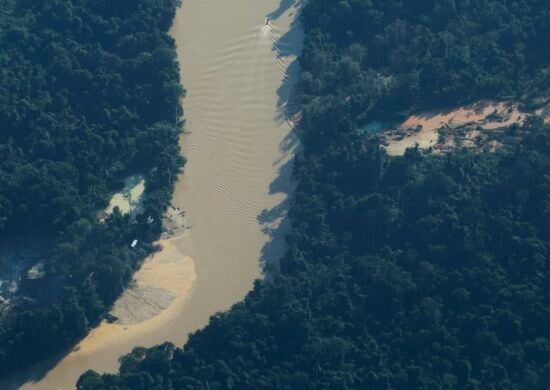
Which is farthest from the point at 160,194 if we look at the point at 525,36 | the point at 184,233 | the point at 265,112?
the point at 525,36

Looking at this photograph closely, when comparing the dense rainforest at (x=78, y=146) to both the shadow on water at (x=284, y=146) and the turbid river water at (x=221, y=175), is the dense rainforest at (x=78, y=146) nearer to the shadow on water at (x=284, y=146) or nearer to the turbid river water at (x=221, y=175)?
the turbid river water at (x=221, y=175)

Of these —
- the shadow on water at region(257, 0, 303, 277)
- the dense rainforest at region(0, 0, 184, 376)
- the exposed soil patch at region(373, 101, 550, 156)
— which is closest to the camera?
the dense rainforest at region(0, 0, 184, 376)

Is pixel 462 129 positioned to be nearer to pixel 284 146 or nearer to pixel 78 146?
pixel 284 146

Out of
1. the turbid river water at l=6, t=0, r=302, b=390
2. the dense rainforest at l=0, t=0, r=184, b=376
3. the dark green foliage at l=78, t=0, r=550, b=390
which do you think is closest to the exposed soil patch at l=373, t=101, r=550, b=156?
the dark green foliage at l=78, t=0, r=550, b=390

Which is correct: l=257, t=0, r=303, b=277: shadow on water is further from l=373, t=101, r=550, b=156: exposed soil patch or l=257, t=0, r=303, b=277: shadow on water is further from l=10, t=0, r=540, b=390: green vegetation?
l=373, t=101, r=550, b=156: exposed soil patch

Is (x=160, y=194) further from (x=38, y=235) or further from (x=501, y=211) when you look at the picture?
(x=501, y=211)
